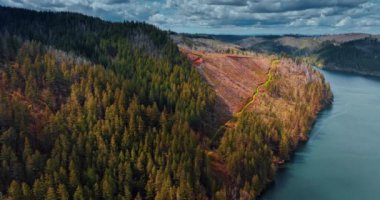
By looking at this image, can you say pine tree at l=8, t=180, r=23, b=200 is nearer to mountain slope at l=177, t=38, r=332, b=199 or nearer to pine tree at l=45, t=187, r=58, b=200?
pine tree at l=45, t=187, r=58, b=200

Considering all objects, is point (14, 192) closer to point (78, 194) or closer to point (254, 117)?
point (78, 194)

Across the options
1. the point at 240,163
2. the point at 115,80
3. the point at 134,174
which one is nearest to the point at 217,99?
the point at 115,80

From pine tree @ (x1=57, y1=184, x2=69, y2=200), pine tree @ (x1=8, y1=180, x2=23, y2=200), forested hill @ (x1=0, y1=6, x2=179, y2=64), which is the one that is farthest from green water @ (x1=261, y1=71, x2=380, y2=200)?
forested hill @ (x1=0, y1=6, x2=179, y2=64)

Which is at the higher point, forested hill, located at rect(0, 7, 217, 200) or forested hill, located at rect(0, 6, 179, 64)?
forested hill, located at rect(0, 6, 179, 64)

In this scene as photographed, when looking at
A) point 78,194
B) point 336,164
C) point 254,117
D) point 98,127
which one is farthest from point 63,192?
point 336,164

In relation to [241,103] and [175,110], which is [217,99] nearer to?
[241,103]

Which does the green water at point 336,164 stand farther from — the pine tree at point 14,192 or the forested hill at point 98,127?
the pine tree at point 14,192
